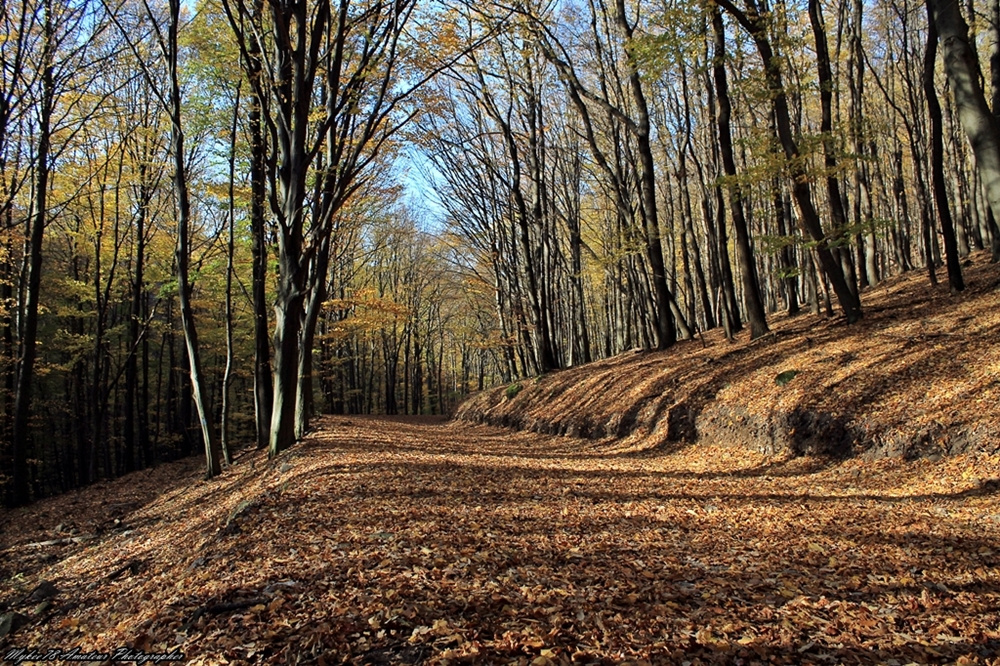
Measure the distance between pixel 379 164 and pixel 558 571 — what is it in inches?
579

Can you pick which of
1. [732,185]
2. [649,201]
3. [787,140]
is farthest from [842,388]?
[649,201]

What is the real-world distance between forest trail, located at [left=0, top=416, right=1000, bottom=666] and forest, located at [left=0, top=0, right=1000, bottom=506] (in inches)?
180

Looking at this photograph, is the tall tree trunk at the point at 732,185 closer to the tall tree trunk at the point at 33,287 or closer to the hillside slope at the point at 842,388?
the hillside slope at the point at 842,388

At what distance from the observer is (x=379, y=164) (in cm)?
1625

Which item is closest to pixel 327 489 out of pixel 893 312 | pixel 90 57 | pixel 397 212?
pixel 893 312

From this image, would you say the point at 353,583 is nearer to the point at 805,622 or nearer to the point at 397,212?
the point at 805,622

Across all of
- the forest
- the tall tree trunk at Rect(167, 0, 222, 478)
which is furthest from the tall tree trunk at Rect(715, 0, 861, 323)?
the tall tree trunk at Rect(167, 0, 222, 478)

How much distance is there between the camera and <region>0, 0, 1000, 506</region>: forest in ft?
31.3

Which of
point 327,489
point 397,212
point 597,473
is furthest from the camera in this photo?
point 397,212

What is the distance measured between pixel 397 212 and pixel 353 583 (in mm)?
30325

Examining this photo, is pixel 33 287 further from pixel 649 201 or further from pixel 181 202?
pixel 649 201

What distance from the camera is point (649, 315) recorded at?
19.0 m

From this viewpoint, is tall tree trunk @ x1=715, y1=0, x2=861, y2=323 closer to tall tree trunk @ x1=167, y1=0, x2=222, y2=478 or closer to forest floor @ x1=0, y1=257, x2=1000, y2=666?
forest floor @ x1=0, y1=257, x2=1000, y2=666

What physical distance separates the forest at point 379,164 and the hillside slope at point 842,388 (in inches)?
51.5
